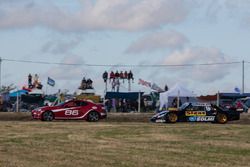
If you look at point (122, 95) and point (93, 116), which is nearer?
point (93, 116)

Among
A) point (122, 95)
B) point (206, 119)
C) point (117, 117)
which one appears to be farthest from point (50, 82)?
point (206, 119)

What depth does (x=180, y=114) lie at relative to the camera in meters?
34.1

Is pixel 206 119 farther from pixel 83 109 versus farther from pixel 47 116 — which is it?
pixel 47 116

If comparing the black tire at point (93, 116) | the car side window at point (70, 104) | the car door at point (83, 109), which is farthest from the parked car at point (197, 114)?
the car side window at point (70, 104)

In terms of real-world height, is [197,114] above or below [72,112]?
below

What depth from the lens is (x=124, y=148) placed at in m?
16.7

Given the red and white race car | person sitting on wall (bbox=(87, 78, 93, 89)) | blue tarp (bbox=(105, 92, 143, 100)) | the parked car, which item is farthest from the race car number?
person sitting on wall (bbox=(87, 78, 93, 89))

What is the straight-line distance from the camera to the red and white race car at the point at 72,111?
35281 mm

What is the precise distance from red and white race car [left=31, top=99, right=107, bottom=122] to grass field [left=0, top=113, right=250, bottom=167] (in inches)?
431

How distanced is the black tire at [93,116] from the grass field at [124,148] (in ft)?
38.1

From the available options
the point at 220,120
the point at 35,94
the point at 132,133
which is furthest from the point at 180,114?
the point at 35,94

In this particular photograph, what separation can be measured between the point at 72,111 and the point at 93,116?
1252mm

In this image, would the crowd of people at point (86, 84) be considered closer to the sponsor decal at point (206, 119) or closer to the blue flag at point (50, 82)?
the blue flag at point (50, 82)

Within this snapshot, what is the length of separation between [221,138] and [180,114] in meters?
13.0
